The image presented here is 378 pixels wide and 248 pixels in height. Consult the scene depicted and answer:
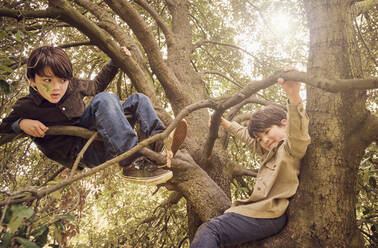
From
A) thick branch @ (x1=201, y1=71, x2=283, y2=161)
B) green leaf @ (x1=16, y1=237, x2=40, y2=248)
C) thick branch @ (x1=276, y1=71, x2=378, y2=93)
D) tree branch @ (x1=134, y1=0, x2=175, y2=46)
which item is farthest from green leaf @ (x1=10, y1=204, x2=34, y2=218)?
tree branch @ (x1=134, y1=0, x2=175, y2=46)

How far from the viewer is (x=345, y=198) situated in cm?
157

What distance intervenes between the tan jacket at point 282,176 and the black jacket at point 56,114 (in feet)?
4.35

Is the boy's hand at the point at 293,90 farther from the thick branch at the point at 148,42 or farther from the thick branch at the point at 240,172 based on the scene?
the thick branch at the point at 148,42

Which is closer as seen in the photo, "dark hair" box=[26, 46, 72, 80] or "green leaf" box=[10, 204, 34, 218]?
"green leaf" box=[10, 204, 34, 218]

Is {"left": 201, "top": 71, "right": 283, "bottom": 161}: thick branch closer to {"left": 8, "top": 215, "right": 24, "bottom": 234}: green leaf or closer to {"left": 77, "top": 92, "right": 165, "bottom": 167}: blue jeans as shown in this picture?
{"left": 77, "top": 92, "right": 165, "bottom": 167}: blue jeans

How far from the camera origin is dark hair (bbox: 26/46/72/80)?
1923mm

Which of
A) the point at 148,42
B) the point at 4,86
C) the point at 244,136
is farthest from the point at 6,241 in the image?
the point at 148,42

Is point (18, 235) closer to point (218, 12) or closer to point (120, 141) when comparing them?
point (120, 141)

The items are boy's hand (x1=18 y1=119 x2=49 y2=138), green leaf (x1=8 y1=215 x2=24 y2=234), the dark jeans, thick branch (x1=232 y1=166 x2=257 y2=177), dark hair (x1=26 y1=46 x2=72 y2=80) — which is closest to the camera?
green leaf (x1=8 y1=215 x2=24 y2=234)

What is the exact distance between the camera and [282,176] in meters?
1.77

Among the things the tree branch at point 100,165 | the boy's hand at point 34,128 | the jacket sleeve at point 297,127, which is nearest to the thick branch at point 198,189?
the tree branch at point 100,165

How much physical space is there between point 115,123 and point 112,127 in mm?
33

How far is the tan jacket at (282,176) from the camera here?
1.58 m

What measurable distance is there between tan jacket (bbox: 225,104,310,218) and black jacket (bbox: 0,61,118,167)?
1.33m
